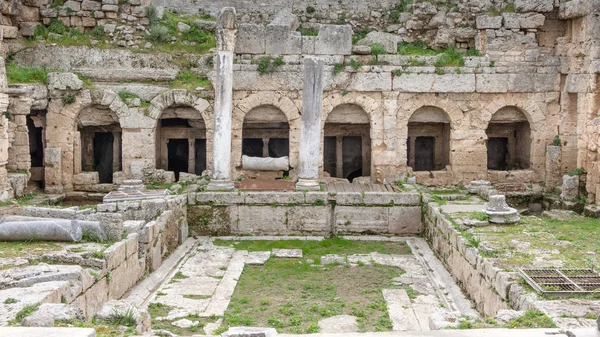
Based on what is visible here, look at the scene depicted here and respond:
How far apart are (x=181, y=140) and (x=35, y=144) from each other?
4434 millimetres

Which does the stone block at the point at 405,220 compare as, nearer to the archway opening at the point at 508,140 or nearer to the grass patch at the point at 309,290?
the grass patch at the point at 309,290

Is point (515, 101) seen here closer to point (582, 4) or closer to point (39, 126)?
point (582, 4)

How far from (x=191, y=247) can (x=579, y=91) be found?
38.2 ft

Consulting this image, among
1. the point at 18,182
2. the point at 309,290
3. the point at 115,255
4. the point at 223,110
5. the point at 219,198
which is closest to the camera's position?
the point at 115,255

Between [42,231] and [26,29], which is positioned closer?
[42,231]

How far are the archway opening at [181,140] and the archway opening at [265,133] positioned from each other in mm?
1392

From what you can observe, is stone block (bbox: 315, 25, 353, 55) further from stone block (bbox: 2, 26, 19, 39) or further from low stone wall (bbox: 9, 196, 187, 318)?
stone block (bbox: 2, 26, 19, 39)

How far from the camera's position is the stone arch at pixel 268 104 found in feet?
71.8

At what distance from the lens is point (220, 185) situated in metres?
19.3

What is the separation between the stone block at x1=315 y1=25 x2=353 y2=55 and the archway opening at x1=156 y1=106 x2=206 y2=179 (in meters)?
4.13

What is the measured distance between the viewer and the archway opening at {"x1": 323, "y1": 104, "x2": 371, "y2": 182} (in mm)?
22594

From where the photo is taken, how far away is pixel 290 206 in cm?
1883

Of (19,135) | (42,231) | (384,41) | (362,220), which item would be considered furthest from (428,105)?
(42,231)

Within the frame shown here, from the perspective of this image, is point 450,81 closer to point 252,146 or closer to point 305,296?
point 252,146
